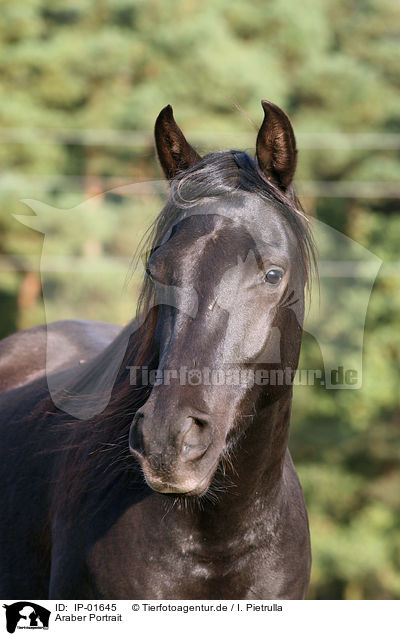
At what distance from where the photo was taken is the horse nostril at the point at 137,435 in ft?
7.14

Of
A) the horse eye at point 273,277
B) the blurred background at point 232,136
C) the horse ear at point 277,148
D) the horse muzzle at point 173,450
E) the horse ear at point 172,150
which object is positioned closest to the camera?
the horse muzzle at point 173,450

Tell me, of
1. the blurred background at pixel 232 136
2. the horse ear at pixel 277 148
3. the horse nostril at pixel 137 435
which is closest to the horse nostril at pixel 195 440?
the horse nostril at pixel 137 435

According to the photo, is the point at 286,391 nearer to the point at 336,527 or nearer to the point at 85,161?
the point at 336,527

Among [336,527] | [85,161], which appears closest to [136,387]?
[336,527]

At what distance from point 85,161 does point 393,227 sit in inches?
320

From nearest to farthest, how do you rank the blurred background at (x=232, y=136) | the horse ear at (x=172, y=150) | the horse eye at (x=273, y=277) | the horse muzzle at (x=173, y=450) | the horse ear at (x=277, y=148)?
the horse muzzle at (x=173, y=450) < the horse eye at (x=273, y=277) < the horse ear at (x=277, y=148) < the horse ear at (x=172, y=150) < the blurred background at (x=232, y=136)

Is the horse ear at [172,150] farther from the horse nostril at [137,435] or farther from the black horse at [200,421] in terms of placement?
the horse nostril at [137,435]

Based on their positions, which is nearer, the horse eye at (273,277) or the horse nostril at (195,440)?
the horse nostril at (195,440)

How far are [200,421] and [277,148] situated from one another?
99 cm

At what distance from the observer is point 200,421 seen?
2207mm

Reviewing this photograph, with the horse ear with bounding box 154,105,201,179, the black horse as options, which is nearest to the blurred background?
the horse ear with bounding box 154,105,201,179

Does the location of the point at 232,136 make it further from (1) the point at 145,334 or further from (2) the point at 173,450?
(2) the point at 173,450
